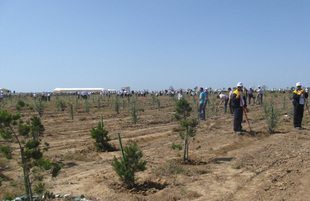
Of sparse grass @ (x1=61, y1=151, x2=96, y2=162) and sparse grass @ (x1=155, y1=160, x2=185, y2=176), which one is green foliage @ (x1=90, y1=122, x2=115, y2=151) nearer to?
sparse grass @ (x1=61, y1=151, x2=96, y2=162)

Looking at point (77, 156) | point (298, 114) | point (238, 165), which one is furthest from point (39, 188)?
point (298, 114)

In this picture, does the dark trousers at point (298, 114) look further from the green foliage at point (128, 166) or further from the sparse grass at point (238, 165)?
the green foliage at point (128, 166)

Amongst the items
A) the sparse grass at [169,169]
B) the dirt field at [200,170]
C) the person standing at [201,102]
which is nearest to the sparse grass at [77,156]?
the dirt field at [200,170]

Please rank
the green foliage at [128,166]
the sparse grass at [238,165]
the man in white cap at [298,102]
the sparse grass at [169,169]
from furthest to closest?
1. the man in white cap at [298,102]
2. the sparse grass at [238,165]
3. the sparse grass at [169,169]
4. the green foliage at [128,166]

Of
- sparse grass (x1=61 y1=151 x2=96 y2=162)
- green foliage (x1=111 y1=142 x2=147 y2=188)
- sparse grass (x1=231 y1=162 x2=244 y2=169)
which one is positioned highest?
green foliage (x1=111 y1=142 x2=147 y2=188)

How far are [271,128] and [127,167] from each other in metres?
6.05

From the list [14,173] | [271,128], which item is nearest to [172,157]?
[14,173]

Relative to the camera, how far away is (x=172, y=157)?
6.30 meters

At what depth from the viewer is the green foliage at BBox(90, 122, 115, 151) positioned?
7.01m

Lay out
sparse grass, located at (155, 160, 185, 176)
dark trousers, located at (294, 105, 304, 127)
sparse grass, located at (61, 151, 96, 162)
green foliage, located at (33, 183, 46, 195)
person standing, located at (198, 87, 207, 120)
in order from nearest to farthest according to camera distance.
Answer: green foliage, located at (33, 183, 46, 195) < sparse grass, located at (155, 160, 185, 176) < sparse grass, located at (61, 151, 96, 162) < dark trousers, located at (294, 105, 304, 127) < person standing, located at (198, 87, 207, 120)

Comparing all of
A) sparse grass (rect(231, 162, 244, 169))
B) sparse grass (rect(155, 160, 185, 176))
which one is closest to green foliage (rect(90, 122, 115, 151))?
sparse grass (rect(155, 160, 185, 176))

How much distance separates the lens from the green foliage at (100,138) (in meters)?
7.01

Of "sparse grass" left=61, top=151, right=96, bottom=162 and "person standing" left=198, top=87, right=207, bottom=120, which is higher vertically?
"person standing" left=198, top=87, right=207, bottom=120

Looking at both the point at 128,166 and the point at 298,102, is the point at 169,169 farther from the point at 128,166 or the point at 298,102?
the point at 298,102
